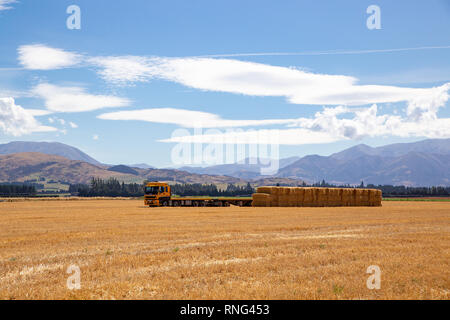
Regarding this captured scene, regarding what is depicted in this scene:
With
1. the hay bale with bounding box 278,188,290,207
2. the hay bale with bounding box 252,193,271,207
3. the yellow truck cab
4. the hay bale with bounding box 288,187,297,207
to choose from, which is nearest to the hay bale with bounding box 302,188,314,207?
the hay bale with bounding box 288,187,297,207

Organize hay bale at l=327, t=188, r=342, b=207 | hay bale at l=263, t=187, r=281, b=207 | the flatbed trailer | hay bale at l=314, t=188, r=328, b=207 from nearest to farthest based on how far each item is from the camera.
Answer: hay bale at l=263, t=187, r=281, b=207
hay bale at l=314, t=188, r=328, b=207
hay bale at l=327, t=188, r=342, b=207
the flatbed trailer

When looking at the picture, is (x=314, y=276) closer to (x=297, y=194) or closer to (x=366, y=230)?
(x=366, y=230)

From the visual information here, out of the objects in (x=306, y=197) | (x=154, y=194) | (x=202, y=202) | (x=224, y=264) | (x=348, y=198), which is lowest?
(x=202, y=202)

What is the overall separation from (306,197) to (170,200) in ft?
63.5

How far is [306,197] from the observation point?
60.3 meters

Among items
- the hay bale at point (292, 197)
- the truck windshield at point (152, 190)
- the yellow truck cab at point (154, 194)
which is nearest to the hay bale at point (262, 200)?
the hay bale at point (292, 197)

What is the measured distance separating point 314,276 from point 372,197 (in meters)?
54.9

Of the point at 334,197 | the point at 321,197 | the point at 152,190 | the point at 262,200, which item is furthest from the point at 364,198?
the point at 152,190

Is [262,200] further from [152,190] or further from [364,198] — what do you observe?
[364,198]

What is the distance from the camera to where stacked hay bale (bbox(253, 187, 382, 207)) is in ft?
195

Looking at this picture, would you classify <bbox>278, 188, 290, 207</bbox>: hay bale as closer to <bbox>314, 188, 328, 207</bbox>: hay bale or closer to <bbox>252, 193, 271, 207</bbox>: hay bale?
<bbox>252, 193, 271, 207</bbox>: hay bale

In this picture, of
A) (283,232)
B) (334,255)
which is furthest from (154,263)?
(283,232)

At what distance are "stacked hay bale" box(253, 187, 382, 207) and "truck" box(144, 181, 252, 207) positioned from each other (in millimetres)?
3447
